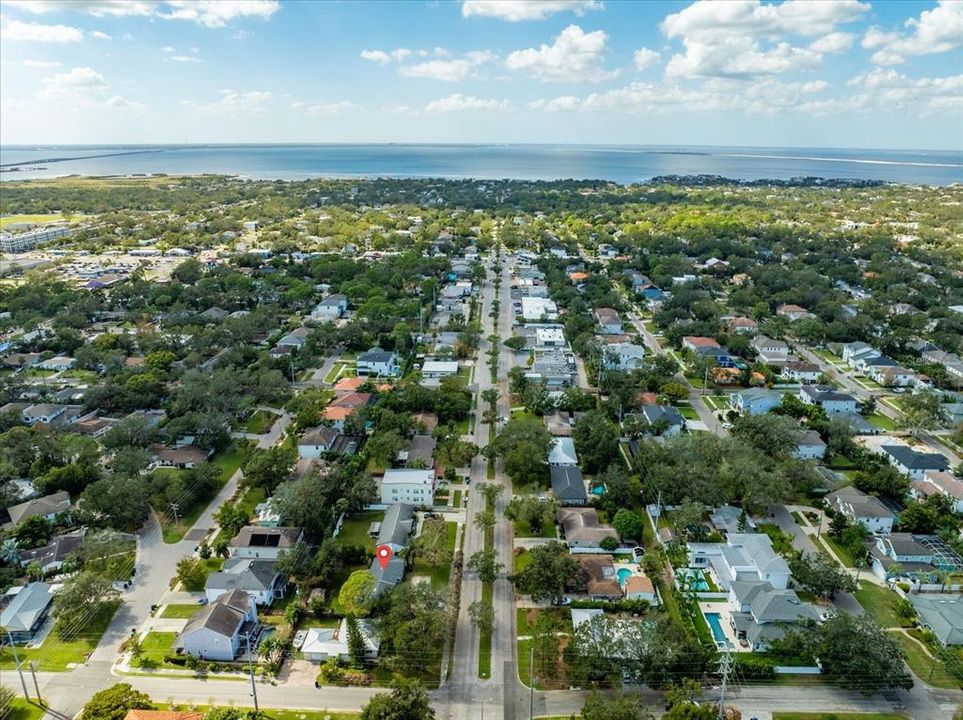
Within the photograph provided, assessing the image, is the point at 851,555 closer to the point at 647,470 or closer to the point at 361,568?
the point at 647,470

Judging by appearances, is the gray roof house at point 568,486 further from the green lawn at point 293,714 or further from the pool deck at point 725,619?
the green lawn at point 293,714

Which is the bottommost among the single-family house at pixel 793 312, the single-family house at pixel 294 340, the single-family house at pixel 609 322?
the single-family house at pixel 294 340

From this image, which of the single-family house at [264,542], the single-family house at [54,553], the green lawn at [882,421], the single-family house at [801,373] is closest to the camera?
the single-family house at [54,553]

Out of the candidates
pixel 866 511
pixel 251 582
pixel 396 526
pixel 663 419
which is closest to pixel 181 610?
pixel 251 582

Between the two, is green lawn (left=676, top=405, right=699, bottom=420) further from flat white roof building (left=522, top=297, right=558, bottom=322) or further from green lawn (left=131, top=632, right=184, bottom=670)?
green lawn (left=131, top=632, right=184, bottom=670)

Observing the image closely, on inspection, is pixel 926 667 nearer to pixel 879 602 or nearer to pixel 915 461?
A: pixel 879 602

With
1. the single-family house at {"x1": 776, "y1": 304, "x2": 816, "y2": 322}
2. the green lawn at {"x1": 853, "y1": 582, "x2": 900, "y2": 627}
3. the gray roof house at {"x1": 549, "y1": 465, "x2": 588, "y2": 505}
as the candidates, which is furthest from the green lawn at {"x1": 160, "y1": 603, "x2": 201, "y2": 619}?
the single-family house at {"x1": 776, "y1": 304, "x2": 816, "y2": 322}

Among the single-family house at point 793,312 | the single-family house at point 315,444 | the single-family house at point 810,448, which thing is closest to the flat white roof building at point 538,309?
the single-family house at point 793,312
